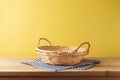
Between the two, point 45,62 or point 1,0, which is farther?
point 1,0

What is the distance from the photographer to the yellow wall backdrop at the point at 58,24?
1953 mm

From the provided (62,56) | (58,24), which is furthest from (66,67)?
(58,24)

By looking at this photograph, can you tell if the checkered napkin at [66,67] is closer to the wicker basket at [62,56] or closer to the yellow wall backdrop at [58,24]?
the wicker basket at [62,56]

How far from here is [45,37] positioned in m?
1.98

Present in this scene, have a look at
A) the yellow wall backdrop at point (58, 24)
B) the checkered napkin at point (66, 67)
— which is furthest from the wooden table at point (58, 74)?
the yellow wall backdrop at point (58, 24)

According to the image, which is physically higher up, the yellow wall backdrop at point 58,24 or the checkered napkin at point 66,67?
the yellow wall backdrop at point 58,24

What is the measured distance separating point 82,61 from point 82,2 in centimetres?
51

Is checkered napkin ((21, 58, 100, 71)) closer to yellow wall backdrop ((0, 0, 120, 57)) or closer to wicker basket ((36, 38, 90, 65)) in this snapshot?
wicker basket ((36, 38, 90, 65))

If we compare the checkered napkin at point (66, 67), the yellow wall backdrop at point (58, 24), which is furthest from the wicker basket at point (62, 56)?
the yellow wall backdrop at point (58, 24)

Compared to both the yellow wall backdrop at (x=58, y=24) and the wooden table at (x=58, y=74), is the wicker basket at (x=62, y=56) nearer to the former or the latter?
the wooden table at (x=58, y=74)

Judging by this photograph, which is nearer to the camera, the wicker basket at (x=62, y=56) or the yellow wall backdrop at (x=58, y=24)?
the wicker basket at (x=62, y=56)

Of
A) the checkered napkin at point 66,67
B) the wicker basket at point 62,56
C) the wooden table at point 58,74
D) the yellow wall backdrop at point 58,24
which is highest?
the yellow wall backdrop at point 58,24

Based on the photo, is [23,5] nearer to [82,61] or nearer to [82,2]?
[82,2]

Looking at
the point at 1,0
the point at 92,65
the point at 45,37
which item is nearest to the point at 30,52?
the point at 45,37
